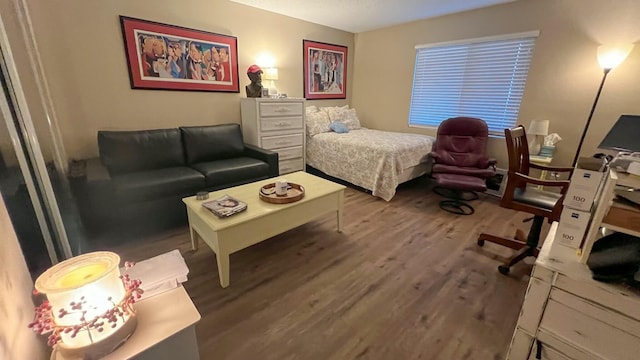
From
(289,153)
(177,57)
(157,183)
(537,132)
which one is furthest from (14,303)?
(537,132)

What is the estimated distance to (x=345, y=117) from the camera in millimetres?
4410

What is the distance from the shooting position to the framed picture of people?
422 centimetres

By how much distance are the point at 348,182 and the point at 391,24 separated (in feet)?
8.55

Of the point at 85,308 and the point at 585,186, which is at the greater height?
the point at 585,186

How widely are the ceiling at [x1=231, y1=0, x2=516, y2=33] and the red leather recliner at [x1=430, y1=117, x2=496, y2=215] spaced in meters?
1.40

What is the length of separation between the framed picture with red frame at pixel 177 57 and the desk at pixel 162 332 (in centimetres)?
268

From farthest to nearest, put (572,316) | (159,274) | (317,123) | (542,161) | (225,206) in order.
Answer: (317,123) → (542,161) → (225,206) → (159,274) → (572,316)

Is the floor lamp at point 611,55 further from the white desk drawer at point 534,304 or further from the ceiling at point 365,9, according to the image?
the white desk drawer at point 534,304

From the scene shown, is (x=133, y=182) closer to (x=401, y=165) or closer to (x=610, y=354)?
(x=401, y=165)

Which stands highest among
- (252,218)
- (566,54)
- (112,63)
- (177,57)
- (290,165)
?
(566,54)

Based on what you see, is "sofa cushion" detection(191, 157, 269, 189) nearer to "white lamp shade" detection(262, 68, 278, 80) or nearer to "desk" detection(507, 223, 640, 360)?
"white lamp shade" detection(262, 68, 278, 80)

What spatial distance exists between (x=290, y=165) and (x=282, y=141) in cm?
38

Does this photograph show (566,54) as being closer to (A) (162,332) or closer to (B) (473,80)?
(B) (473,80)

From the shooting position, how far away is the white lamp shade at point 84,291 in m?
0.76
